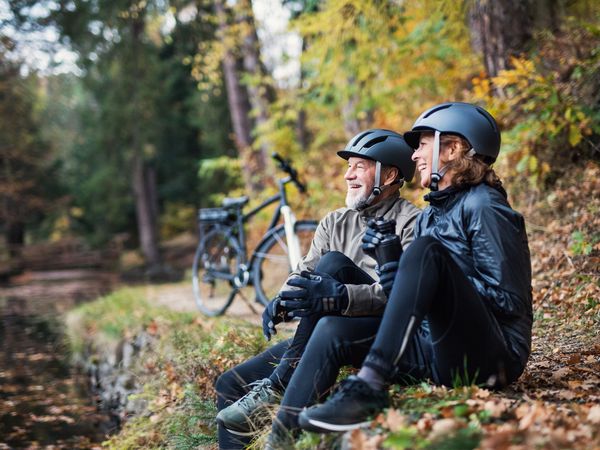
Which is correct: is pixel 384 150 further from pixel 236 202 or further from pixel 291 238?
pixel 236 202

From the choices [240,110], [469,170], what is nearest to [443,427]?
[469,170]

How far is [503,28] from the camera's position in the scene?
711 cm

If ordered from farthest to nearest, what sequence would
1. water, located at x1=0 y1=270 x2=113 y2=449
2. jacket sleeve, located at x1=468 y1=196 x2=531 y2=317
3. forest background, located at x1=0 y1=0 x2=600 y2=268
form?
forest background, located at x1=0 y1=0 x2=600 y2=268 → water, located at x1=0 y1=270 x2=113 y2=449 → jacket sleeve, located at x1=468 y1=196 x2=531 y2=317

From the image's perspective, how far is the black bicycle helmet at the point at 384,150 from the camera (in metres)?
3.70

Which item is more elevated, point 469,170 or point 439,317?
point 469,170

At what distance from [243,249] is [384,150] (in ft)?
12.1

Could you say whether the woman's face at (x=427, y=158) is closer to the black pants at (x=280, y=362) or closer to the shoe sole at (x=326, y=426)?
the black pants at (x=280, y=362)

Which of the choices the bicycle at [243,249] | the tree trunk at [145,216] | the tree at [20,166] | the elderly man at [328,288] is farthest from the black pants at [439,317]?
the tree trunk at [145,216]

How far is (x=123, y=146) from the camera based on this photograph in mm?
24938

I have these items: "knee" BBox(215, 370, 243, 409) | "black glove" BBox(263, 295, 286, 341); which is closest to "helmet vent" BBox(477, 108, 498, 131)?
"black glove" BBox(263, 295, 286, 341)

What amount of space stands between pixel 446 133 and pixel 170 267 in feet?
70.7

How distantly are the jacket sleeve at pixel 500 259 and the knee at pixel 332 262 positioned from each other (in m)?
0.67

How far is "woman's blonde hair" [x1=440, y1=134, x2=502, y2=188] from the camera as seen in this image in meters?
3.06

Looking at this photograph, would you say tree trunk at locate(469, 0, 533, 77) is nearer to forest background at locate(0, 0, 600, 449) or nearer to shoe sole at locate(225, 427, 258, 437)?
forest background at locate(0, 0, 600, 449)
